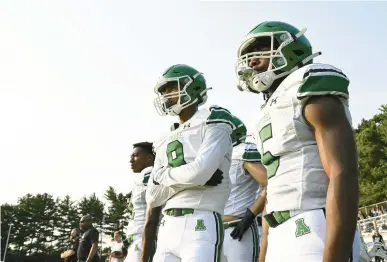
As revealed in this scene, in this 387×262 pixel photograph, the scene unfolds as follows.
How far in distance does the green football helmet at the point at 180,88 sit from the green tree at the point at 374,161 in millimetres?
52923

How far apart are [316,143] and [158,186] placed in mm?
2233

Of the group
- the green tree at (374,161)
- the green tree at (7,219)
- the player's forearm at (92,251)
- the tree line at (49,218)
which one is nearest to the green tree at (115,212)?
the tree line at (49,218)

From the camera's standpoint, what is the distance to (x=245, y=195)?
19.3 ft

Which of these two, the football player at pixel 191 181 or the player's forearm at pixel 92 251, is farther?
the player's forearm at pixel 92 251

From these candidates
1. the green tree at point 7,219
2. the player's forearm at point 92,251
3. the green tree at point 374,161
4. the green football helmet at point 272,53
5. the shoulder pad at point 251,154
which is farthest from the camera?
the green tree at point 7,219

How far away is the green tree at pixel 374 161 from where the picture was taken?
177ft

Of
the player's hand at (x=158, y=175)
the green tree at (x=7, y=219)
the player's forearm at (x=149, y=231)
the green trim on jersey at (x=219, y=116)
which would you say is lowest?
the player's forearm at (x=149, y=231)

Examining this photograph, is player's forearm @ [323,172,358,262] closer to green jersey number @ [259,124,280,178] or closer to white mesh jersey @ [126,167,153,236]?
green jersey number @ [259,124,280,178]

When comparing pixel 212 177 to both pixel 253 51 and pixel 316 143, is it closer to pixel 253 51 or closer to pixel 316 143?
pixel 253 51

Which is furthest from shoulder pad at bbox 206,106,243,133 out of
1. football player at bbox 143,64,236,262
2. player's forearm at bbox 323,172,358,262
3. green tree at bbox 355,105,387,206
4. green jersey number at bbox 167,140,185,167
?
green tree at bbox 355,105,387,206

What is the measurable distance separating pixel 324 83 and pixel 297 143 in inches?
14.5

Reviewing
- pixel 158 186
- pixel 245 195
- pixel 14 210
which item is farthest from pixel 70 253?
pixel 14 210

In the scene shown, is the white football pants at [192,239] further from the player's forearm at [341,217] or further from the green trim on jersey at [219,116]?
the player's forearm at [341,217]

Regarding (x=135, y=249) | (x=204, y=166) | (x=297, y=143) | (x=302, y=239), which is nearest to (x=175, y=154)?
(x=204, y=166)
